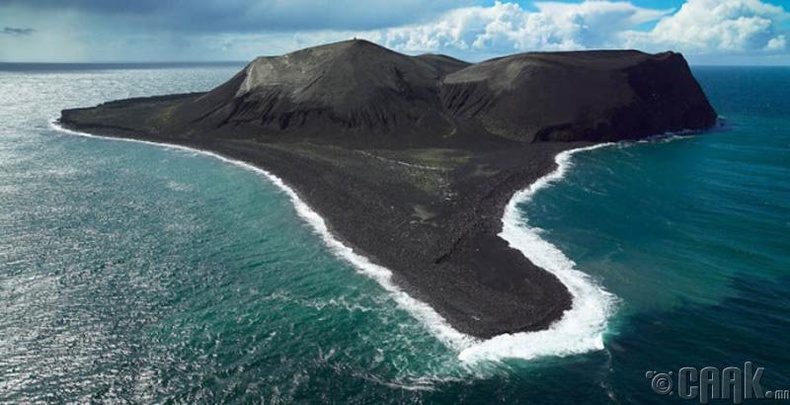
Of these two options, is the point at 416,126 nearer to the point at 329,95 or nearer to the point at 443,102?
the point at 443,102

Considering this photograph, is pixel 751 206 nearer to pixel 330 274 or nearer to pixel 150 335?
pixel 330 274

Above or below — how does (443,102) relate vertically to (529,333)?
above

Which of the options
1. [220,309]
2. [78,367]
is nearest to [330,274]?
[220,309]

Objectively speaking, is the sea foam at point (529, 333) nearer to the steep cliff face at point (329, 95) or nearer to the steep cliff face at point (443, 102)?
the steep cliff face at point (443, 102)

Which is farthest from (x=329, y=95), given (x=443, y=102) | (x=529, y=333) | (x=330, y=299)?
(x=529, y=333)

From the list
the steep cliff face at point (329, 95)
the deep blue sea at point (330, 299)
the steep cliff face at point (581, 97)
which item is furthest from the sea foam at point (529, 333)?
the steep cliff face at point (581, 97)

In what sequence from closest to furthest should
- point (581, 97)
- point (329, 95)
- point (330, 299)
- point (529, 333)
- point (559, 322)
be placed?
1. point (529, 333)
2. point (559, 322)
3. point (330, 299)
4. point (581, 97)
5. point (329, 95)

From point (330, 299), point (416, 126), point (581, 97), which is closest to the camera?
point (330, 299)

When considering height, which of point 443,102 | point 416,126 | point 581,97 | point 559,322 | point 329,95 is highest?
point 581,97
